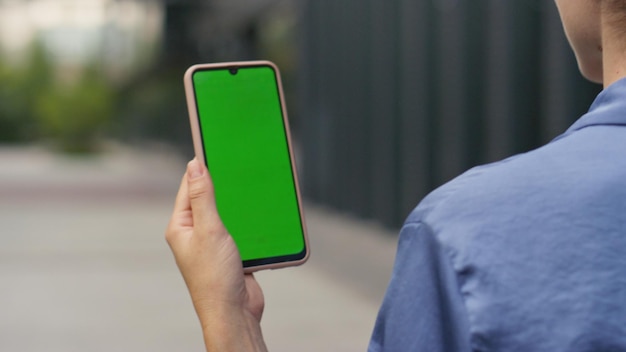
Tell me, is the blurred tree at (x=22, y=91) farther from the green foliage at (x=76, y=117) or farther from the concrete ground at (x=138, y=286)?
the concrete ground at (x=138, y=286)

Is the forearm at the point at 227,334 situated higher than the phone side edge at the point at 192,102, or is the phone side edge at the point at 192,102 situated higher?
the phone side edge at the point at 192,102

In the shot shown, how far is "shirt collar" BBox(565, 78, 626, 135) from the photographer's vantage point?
3.19 ft

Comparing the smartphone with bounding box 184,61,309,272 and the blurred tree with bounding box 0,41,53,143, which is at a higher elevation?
the smartphone with bounding box 184,61,309,272

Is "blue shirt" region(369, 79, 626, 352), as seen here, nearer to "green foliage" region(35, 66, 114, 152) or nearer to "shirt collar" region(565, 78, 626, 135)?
"shirt collar" region(565, 78, 626, 135)

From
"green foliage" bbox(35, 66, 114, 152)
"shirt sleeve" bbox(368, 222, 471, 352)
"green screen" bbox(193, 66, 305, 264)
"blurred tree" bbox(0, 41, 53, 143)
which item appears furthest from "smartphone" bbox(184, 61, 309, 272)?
"blurred tree" bbox(0, 41, 53, 143)

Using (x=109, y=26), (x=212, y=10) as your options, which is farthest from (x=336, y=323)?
(x=109, y=26)

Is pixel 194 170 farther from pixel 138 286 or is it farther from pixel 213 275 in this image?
pixel 138 286

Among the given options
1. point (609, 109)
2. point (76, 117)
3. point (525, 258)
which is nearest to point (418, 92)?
point (609, 109)

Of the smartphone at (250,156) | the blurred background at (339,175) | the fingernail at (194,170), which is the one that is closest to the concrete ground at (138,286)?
the blurred background at (339,175)

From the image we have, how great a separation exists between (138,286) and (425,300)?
8816mm

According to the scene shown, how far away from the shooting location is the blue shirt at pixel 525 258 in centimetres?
88

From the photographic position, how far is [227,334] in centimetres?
132

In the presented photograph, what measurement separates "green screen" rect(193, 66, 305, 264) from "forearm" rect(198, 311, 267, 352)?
0.54 feet

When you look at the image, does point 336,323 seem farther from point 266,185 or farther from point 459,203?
point 459,203
